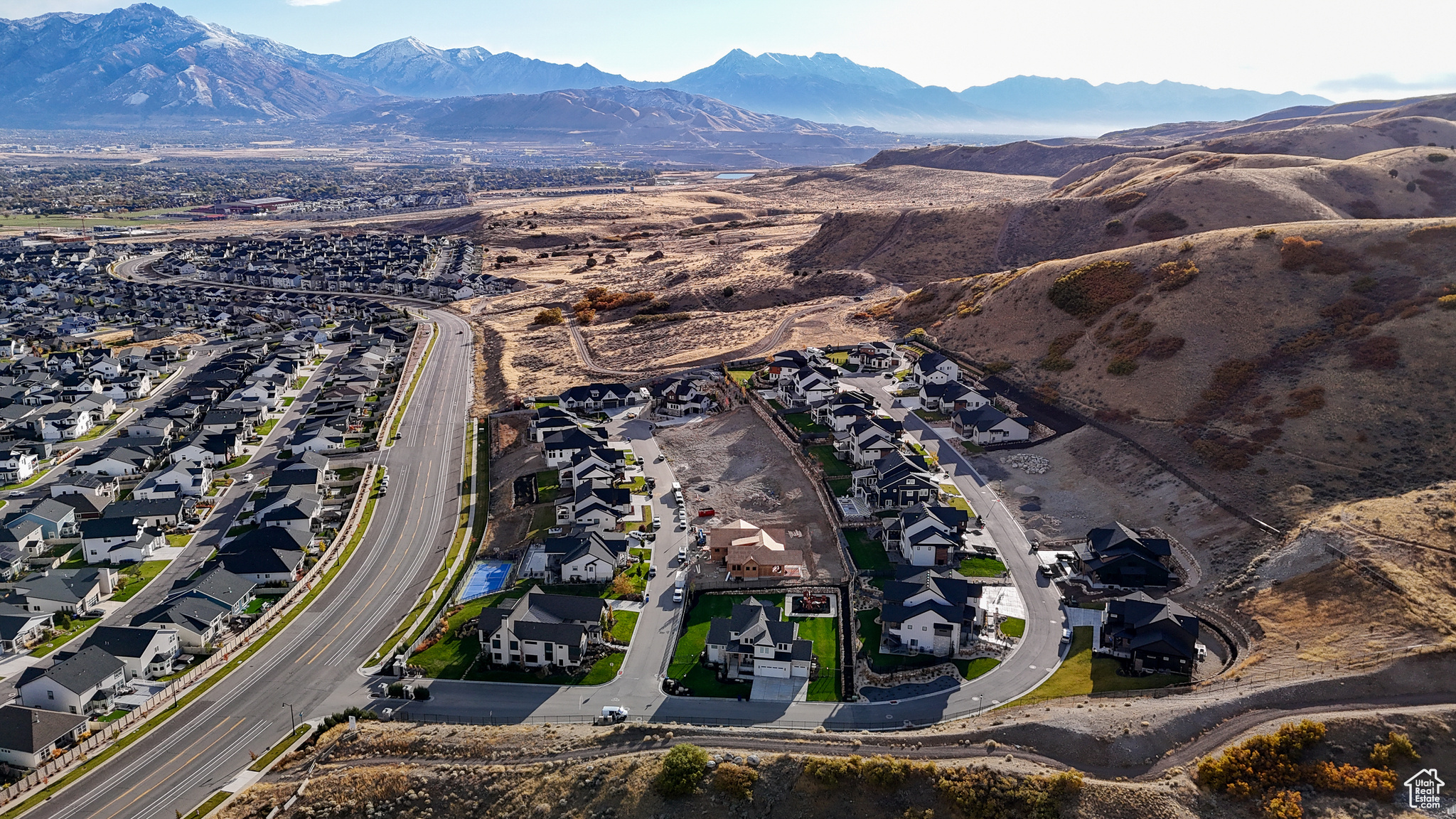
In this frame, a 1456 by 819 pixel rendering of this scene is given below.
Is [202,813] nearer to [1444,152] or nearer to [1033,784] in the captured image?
[1033,784]

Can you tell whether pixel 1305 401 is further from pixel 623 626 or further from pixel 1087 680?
pixel 623 626

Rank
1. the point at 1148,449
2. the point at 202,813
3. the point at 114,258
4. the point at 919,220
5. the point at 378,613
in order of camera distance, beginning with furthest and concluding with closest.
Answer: the point at 114,258
the point at 919,220
the point at 1148,449
the point at 378,613
the point at 202,813

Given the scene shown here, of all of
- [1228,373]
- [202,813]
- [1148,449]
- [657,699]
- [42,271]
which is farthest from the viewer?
[42,271]

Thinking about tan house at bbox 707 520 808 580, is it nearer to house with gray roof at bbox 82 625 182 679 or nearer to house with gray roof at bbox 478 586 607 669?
house with gray roof at bbox 478 586 607 669

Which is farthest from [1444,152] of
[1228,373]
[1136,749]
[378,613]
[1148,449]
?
[378,613]

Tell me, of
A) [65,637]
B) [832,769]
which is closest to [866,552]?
[832,769]

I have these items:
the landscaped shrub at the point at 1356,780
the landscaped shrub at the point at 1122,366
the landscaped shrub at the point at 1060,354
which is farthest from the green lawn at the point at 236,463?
the landscaped shrub at the point at 1356,780

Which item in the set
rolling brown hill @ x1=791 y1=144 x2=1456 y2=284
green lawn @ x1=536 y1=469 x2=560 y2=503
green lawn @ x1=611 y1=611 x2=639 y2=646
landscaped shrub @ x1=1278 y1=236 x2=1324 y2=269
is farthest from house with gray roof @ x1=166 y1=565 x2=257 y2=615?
rolling brown hill @ x1=791 y1=144 x2=1456 y2=284
